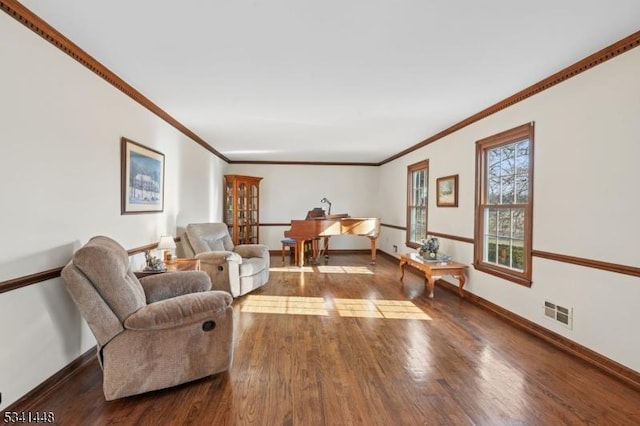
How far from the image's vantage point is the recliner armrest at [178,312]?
80.5 inches

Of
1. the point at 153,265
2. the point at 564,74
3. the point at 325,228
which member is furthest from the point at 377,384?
the point at 325,228

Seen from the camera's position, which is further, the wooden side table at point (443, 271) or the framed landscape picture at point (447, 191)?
the framed landscape picture at point (447, 191)

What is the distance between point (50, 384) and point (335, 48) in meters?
3.00

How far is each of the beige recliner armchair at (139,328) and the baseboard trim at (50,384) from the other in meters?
0.43

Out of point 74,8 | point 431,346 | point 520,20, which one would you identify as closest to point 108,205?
point 74,8

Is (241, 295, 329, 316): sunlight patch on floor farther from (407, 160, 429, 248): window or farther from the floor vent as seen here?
(407, 160, 429, 248): window

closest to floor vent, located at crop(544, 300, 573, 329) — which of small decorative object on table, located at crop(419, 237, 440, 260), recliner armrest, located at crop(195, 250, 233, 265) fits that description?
small decorative object on table, located at crop(419, 237, 440, 260)

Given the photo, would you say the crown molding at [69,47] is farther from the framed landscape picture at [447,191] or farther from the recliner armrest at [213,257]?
the framed landscape picture at [447,191]

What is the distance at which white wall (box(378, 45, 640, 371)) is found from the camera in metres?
2.34

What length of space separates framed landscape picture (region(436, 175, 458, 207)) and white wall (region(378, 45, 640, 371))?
120 centimetres

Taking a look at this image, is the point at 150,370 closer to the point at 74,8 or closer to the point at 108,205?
the point at 108,205

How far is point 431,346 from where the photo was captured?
2896 mm

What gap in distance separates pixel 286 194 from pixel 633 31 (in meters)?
6.83

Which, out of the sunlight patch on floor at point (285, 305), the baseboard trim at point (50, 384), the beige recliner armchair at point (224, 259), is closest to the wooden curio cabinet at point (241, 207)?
the beige recliner armchair at point (224, 259)
